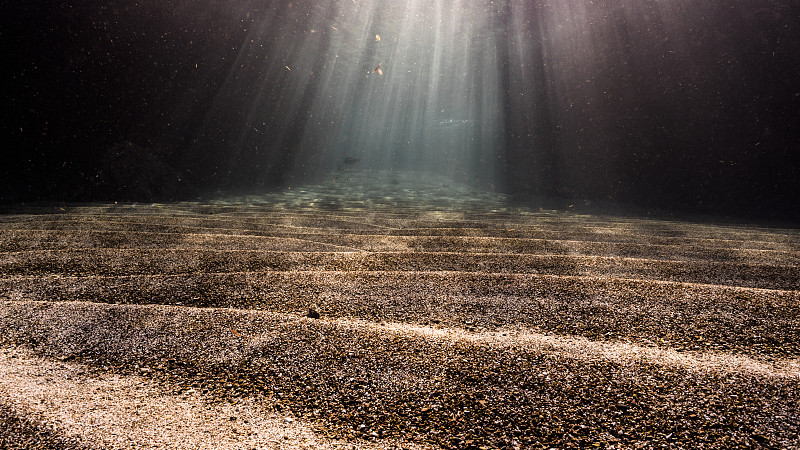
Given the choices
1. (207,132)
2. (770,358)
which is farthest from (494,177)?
(770,358)

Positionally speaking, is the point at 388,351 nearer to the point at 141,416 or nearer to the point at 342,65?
the point at 141,416

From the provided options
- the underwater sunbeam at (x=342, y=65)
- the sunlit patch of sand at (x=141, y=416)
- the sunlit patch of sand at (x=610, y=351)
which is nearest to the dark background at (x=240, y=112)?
the underwater sunbeam at (x=342, y=65)

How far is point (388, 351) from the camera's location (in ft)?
4.05

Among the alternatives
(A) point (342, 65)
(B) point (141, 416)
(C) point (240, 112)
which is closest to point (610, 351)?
(B) point (141, 416)

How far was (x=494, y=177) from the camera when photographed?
52.3 ft

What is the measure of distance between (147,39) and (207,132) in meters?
2.10

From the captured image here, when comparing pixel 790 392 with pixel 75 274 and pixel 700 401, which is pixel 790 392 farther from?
pixel 75 274

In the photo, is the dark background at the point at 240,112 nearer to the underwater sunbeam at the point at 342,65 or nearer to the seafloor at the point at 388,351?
the underwater sunbeam at the point at 342,65

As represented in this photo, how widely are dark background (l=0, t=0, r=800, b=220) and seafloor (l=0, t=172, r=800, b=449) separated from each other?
501 centimetres

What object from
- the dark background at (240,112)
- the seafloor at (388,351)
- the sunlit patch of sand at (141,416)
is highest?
the dark background at (240,112)

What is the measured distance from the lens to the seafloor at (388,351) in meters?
0.89

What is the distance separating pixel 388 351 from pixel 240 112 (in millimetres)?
10184

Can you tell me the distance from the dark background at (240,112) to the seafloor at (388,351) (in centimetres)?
501

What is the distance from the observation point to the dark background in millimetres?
5977
